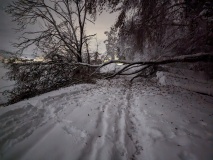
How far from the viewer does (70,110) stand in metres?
3.35

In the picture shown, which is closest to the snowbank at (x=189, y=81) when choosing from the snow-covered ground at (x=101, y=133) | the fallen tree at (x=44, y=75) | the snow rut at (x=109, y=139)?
the fallen tree at (x=44, y=75)

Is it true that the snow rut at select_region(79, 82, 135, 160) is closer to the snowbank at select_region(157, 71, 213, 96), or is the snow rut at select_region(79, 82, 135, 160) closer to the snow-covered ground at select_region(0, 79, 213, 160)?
the snow-covered ground at select_region(0, 79, 213, 160)

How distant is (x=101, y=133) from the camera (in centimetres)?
244

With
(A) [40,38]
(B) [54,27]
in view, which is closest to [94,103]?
(A) [40,38]

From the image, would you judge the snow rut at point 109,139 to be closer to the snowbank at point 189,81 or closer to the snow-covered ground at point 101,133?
the snow-covered ground at point 101,133

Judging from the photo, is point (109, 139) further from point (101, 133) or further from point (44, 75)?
point (44, 75)

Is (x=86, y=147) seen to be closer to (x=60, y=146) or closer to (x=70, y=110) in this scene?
(x=60, y=146)

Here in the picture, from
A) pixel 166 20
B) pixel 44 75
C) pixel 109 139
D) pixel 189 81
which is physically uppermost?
pixel 166 20

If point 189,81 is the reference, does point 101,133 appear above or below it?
above

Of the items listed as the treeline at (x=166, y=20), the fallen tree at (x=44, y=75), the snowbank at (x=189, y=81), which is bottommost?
the snowbank at (x=189, y=81)

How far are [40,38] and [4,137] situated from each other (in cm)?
773

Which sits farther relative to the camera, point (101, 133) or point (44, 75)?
point (44, 75)

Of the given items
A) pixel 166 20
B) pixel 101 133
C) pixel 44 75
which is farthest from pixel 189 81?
pixel 44 75

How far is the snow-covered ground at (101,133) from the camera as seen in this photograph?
76.7 inches
